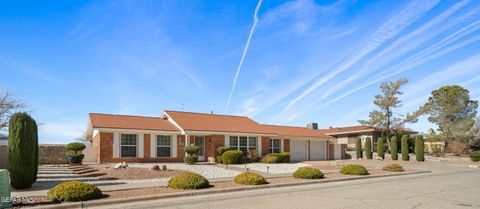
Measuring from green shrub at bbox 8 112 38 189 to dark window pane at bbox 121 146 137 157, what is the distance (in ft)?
48.9

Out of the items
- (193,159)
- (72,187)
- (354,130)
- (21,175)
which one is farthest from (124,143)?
(354,130)

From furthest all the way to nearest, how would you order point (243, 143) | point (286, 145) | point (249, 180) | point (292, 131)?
point (292, 131) < point (286, 145) < point (243, 143) < point (249, 180)

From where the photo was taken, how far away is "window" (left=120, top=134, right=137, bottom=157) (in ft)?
94.7

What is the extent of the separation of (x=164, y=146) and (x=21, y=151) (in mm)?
17568

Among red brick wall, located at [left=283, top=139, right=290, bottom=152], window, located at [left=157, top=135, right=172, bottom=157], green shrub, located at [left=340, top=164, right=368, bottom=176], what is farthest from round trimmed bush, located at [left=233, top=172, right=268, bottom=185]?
red brick wall, located at [left=283, top=139, right=290, bottom=152]

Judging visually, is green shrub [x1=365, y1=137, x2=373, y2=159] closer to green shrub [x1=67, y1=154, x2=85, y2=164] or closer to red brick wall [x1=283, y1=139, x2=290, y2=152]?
red brick wall [x1=283, y1=139, x2=290, y2=152]

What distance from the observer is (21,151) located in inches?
533

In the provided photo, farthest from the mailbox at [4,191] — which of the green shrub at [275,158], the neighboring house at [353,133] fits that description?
the neighboring house at [353,133]

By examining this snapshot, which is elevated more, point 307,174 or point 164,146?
point 164,146

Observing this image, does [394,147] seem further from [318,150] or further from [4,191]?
[4,191]

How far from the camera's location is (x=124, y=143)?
95.1 feet

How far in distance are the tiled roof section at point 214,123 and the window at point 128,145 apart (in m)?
4.08

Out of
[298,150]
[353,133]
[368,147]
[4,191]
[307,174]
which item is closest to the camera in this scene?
[4,191]

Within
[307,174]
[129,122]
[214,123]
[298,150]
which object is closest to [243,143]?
[214,123]
